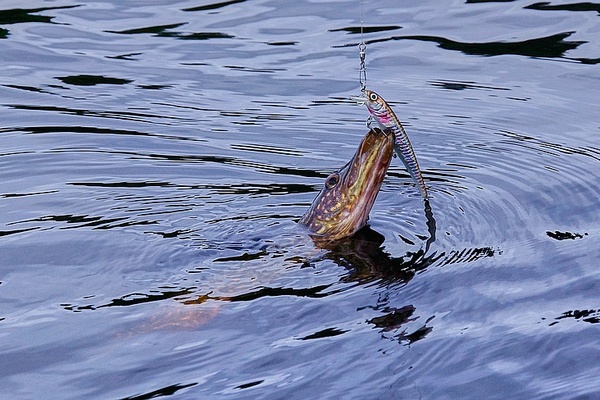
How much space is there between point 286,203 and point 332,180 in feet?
2.14

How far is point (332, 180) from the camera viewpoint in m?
6.93

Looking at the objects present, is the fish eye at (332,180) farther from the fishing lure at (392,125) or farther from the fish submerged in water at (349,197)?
the fishing lure at (392,125)

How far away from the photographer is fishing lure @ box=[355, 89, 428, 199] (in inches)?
253

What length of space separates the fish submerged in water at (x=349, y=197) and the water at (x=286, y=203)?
161mm

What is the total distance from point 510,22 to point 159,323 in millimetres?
6632

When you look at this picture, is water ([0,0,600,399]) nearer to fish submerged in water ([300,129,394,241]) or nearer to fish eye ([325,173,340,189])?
fish submerged in water ([300,129,394,241])

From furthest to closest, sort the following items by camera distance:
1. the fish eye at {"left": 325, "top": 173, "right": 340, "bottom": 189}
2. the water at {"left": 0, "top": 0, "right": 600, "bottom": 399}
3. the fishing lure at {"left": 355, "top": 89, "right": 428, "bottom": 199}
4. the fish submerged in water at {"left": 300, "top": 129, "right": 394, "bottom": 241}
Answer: the fish eye at {"left": 325, "top": 173, "right": 340, "bottom": 189} < the fish submerged in water at {"left": 300, "top": 129, "right": 394, "bottom": 241} < the fishing lure at {"left": 355, "top": 89, "right": 428, "bottom": 199} < the water at {"left": 0, "top": 0, "right": 600, "bottom": 399}

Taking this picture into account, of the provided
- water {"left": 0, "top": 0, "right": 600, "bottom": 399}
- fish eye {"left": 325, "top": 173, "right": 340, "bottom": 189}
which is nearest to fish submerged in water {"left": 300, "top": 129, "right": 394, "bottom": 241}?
fish eye {"left": 325, "top": 173, "right": 340, "bottom": 189}

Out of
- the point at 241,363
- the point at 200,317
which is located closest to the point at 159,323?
the point at 200,317

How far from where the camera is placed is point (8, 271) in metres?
6.41

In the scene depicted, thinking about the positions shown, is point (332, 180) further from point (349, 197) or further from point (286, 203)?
point (286, 203)

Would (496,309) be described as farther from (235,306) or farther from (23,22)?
(23,22)

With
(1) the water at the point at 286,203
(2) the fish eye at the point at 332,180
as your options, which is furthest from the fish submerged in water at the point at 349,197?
(1) the water at the point at 286,203

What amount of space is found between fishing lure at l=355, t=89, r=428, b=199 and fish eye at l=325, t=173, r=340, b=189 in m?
0.39
